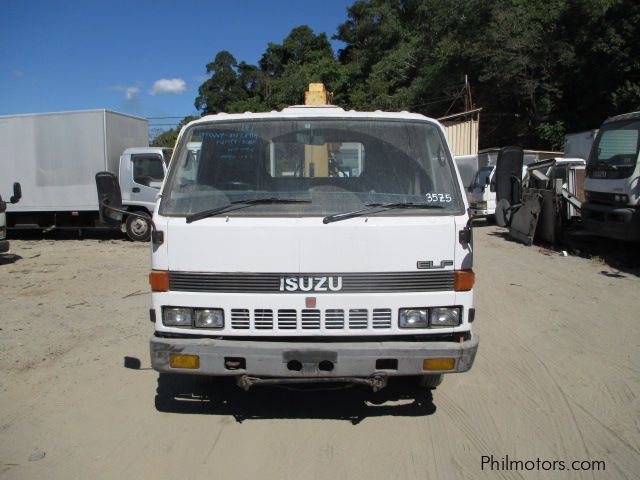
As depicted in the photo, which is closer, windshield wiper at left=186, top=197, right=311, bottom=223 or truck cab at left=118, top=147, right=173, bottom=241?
windshield wiper at left=186, top=197, right=311, bottom=223

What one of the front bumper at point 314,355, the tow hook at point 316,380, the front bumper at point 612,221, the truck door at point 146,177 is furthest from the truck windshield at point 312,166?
the truck door at point 146,177

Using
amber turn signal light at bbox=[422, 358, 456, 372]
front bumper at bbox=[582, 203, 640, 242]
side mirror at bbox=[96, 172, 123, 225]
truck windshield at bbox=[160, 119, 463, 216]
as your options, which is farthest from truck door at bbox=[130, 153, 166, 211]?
amber turn signal light at bbox=[422, 358, 456, 372]

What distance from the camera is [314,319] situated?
3.50 m

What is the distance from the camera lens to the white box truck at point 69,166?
44.3ft

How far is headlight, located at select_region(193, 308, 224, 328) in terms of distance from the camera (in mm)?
3527

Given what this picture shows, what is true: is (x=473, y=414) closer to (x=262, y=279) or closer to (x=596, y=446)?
(x=596, y=446)

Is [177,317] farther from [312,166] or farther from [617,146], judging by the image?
[617,146]

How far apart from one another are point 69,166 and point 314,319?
12429 millimetres

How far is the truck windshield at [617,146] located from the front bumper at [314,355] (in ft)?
24.3

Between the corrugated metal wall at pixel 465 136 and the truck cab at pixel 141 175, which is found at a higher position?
the corrugated metal wall at pixel 465 136

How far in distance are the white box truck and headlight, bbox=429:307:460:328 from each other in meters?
11.1

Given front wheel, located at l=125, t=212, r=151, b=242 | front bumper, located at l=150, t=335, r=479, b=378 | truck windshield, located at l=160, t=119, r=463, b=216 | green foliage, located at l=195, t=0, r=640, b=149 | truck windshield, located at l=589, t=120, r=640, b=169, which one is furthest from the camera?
green foliage, located at l=195, t=0, r=640, b=149

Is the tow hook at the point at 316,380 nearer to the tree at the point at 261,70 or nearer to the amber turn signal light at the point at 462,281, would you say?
the amber turn signal light at the point at 462,281

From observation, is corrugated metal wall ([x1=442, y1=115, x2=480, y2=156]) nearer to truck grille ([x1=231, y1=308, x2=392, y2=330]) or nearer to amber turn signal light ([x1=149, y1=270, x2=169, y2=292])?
truck grille ([x1=231, y1=308, x2=392, y2=330])
